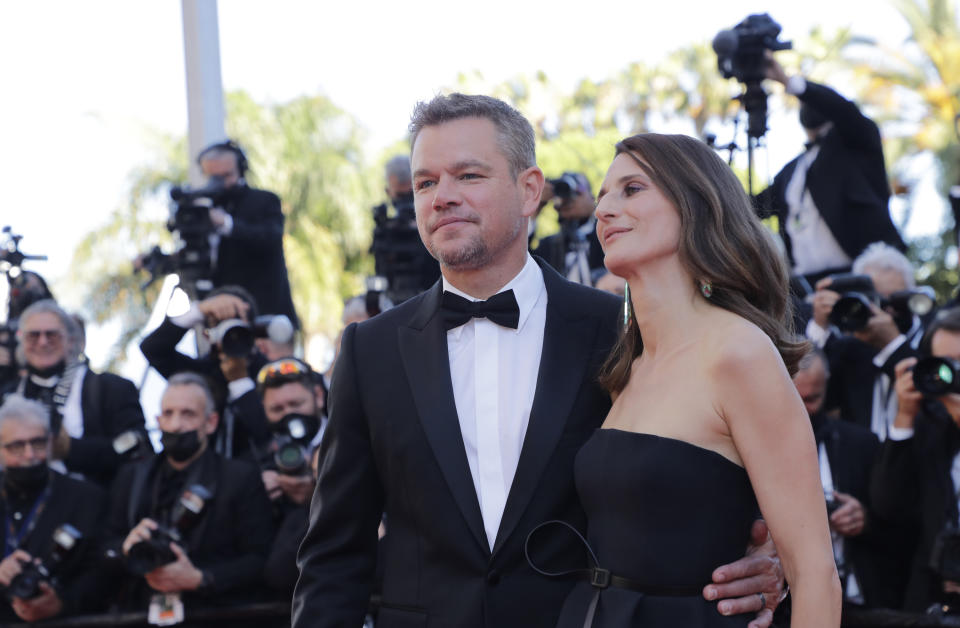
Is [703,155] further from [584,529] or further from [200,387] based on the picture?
[200,387]

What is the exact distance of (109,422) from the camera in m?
6.20

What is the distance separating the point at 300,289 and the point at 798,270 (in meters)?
13.7

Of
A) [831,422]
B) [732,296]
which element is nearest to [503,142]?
[732,296]

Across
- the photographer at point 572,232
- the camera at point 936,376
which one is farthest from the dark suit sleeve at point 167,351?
the camera at point 936,376

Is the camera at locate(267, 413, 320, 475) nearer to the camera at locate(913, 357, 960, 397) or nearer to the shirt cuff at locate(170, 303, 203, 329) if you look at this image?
the shirt cuff at locate(170, 303, 203, 329)

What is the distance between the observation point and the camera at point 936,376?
14.2 ft

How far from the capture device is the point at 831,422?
4.95 m

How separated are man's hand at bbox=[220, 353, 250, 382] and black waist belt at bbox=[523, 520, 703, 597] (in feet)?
12.0

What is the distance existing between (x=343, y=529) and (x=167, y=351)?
3.67 m

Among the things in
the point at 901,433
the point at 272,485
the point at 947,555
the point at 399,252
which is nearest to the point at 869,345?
the point at 901,433

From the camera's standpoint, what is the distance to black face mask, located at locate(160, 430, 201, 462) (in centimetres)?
537

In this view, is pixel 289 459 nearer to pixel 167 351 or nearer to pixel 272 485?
pixel 272 485

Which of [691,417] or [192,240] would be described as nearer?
[691,417]

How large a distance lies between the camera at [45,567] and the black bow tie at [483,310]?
3093 mm
